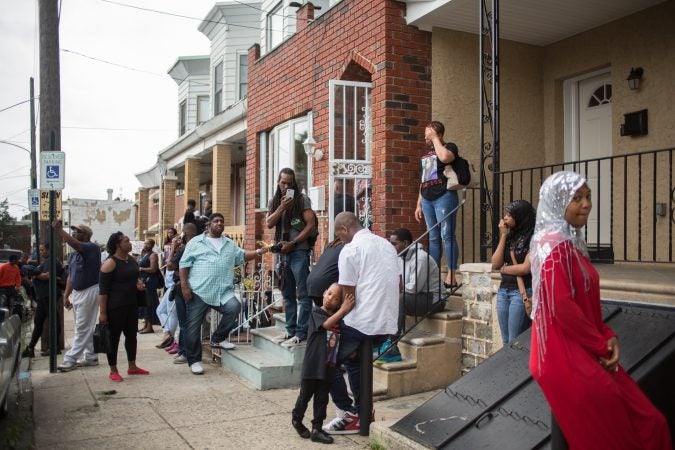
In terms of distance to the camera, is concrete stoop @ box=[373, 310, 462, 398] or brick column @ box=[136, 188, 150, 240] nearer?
concrete stoop @ box=[373, 310, 462, 398]

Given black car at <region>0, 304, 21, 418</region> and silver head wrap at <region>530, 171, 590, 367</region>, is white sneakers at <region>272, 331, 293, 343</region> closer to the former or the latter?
black car at <region>0, 304, 21, 418</region>

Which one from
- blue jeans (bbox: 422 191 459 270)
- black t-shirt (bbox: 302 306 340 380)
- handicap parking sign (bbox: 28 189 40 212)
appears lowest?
black t-shirt (bbox: 302 306 340 380)

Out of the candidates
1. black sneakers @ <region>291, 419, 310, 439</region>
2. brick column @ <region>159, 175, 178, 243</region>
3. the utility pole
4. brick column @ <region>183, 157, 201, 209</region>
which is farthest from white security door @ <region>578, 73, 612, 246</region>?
brick column @ <region>159, 175, 178, 243</region>

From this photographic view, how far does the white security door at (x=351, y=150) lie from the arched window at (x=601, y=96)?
297 centimetres

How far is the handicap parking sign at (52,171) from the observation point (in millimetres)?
7633

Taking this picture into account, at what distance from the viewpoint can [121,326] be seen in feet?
22.8

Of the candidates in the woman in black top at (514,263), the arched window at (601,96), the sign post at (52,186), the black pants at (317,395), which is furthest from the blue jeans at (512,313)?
Result: the sign post at (52,186)

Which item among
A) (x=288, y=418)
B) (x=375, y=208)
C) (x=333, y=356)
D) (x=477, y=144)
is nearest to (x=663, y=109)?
(x=477, y=144)

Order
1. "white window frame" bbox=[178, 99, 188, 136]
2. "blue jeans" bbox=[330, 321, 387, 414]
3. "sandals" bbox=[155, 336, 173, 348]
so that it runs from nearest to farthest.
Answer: "blue jeans" bbox=[330, 321, 387, 414], "sandals" bbox=[155, 336, 173, 348], "white window frame" bbox=[178, 99, 188, 136]

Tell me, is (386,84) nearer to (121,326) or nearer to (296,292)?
(296,292)

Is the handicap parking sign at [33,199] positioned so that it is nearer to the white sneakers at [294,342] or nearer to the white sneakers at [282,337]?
the white sneakers at [282,337]

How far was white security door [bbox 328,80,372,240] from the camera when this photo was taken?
25.7 ft

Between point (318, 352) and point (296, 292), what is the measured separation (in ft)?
6.95

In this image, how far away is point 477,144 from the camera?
7938mm
